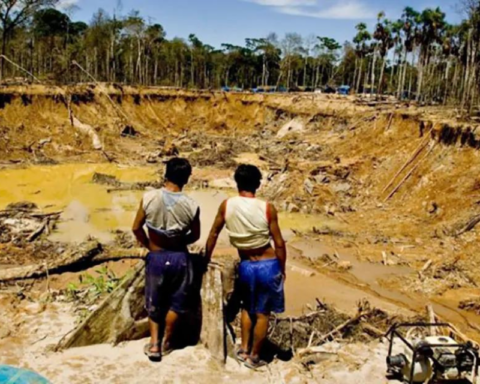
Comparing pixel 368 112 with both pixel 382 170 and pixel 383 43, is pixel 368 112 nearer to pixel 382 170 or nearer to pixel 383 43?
pixel 382 170

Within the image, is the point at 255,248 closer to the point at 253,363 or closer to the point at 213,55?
the point at 253,363

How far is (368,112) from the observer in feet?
84.7

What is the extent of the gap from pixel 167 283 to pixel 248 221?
94cm

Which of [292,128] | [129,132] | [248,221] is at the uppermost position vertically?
[292,128]

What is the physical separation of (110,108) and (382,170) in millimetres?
18923

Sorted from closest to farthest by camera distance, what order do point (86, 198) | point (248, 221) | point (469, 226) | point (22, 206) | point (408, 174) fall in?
1. point (248, 221)
2. point (469, 226)
3. point (22, 206)
4. point (408, 174)
5. point (86, 198)

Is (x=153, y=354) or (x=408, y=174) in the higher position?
(x=408, y=174)

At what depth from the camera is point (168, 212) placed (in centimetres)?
Result: 414

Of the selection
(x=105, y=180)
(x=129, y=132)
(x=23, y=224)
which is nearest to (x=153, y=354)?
(x=23, y=224)

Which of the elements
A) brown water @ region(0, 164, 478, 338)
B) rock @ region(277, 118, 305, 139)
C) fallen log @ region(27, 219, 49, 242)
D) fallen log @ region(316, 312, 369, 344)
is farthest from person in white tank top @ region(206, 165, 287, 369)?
rock @ region(277, 118, 305, 139)

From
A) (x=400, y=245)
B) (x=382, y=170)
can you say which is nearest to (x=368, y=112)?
(x=382, y=170)

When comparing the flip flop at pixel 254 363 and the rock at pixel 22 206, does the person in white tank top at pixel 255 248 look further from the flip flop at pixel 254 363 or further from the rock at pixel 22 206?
the rock at pixel 22 206

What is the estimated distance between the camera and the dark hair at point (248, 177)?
4.14 meters

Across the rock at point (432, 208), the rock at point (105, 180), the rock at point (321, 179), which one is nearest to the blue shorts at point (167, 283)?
the rock at point (432, 208)
